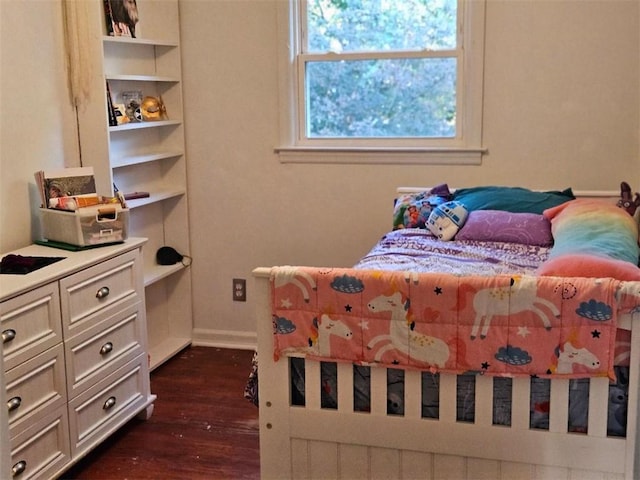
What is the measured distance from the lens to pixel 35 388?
241cm

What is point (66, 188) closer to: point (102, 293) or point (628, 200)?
point (102, 293)

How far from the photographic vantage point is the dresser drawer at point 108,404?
8.64 feet

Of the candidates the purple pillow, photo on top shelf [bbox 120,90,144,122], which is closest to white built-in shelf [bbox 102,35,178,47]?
photo on top shelf [bbox 120,90,144,122]

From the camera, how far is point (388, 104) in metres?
3.66

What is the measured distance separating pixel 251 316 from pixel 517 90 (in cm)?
181

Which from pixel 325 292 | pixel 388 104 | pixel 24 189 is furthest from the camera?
pixel 388 104

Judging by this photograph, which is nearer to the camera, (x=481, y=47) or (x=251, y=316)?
(x=481, y=47)

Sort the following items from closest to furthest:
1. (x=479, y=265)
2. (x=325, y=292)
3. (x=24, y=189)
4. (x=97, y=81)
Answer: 1. (x=325, y=292)
2. (x=479, y=265)
3. (x=24, y=189)
4. (x=97, y=81)

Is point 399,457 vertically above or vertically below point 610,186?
below

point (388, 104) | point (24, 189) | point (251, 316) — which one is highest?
point (388, 104)

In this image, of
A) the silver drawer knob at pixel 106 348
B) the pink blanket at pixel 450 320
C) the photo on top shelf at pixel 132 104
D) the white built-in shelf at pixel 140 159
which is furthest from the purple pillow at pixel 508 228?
the photo on top shelf at pixel 132 104

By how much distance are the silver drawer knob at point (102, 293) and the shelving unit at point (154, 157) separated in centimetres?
56

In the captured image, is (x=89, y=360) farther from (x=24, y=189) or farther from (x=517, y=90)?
(x=517, y=90)

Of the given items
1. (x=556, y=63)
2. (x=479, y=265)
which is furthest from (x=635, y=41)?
(x=479, y=265)
